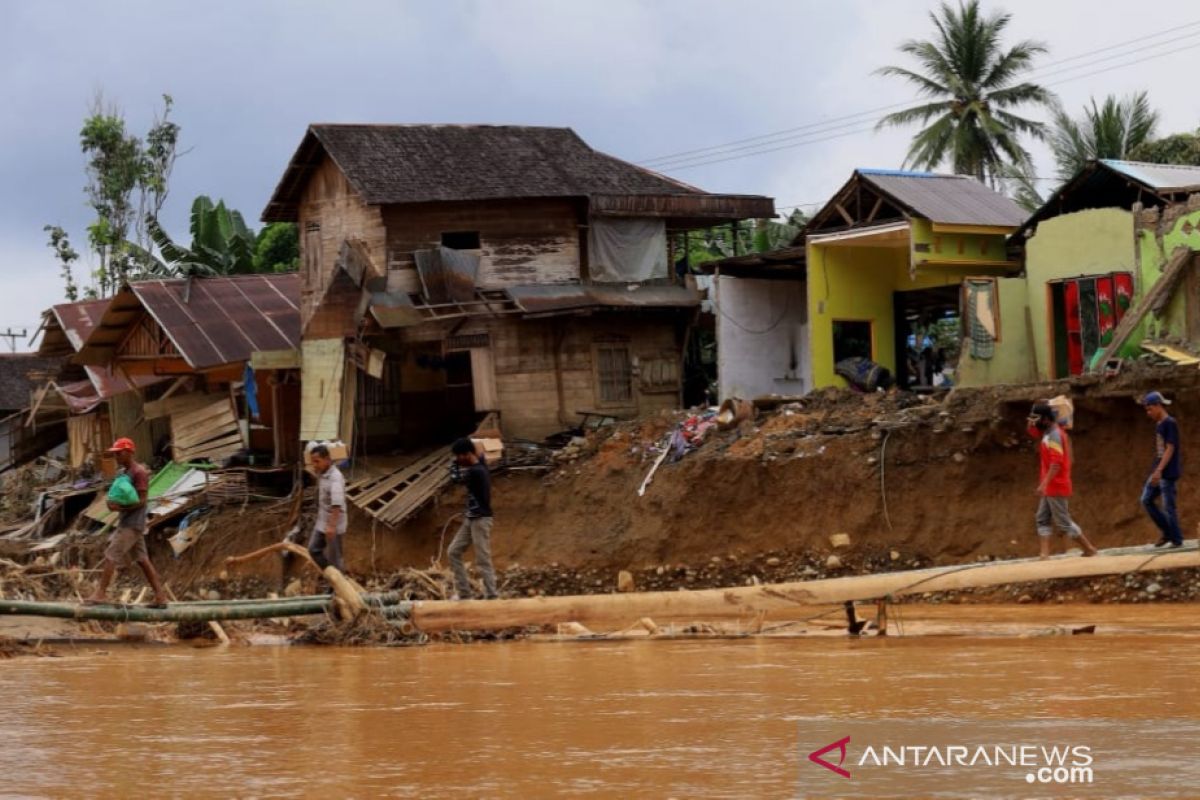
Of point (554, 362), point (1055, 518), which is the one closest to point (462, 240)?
point (554, 362)

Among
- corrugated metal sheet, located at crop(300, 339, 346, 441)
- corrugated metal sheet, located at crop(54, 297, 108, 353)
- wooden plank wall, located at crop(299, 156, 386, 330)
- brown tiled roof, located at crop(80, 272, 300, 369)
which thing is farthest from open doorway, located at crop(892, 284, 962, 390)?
corrugated metal sheet, located at crop(54, 297, 108, 353)

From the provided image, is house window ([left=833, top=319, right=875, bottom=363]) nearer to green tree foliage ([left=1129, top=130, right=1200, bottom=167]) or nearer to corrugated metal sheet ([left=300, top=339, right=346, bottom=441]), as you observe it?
corrugated metal sheet ([left=300, top=339, right=346, bottom=441])

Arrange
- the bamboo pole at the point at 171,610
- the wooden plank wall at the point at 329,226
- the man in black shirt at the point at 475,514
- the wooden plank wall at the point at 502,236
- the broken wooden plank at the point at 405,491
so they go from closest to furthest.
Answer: the bamboo pole at the point at 171,610
the man in black shirt at the point at 475,514
the broken wooden plank at the point at 405,491
the wooden plank wall at the point at 502,236
the wooden plank wall at the point at 329,226

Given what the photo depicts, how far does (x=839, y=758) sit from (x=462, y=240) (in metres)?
22.3

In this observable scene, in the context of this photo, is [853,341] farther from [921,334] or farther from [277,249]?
[277,249]

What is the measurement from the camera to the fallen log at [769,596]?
13781 mm

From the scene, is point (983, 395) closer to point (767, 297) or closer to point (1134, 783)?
point (767, 297)

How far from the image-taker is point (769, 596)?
1422 centimetres

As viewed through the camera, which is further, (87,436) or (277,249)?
(277,249)

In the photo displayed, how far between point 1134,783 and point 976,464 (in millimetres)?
14140

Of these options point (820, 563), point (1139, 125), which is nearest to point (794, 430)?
point (820, 563)

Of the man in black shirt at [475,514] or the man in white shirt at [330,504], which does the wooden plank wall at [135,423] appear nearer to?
the man in white shirt at [330,504]

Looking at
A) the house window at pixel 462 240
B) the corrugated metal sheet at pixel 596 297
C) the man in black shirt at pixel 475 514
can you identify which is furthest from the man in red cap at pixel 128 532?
the house window at pixel 462 240

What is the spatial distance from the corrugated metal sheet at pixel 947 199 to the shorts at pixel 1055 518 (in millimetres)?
10070
